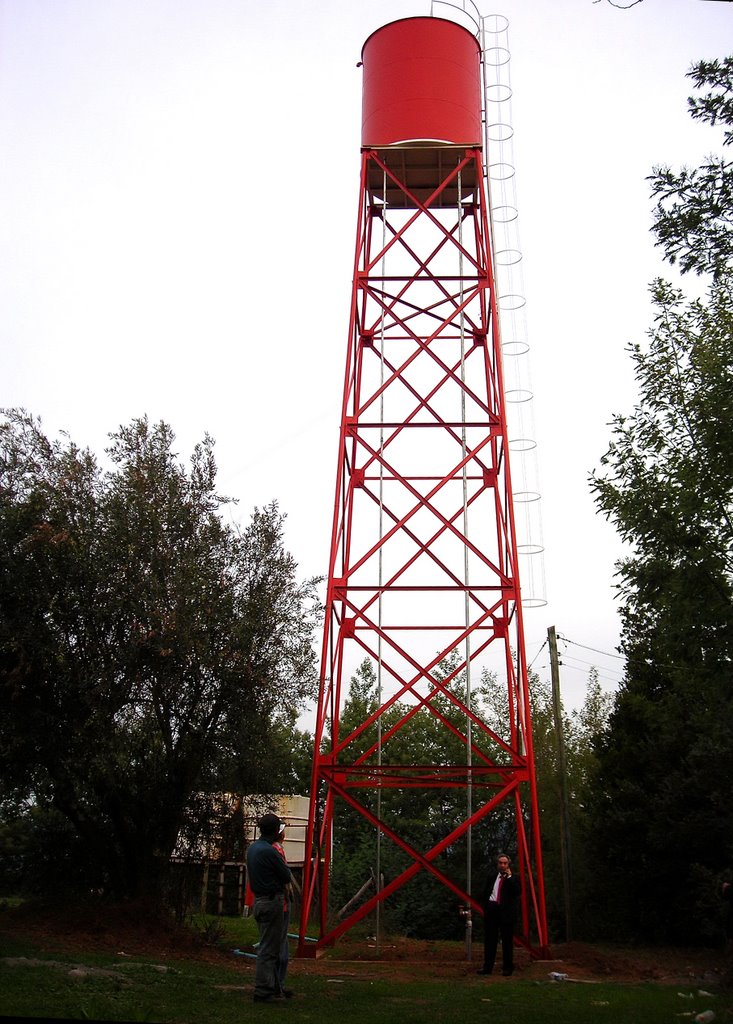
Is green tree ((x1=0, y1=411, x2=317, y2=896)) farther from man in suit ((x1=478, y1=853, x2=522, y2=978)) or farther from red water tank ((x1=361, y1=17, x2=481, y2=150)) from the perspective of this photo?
red water tank ((x1=361, y1=17, x2=481, y2=150))

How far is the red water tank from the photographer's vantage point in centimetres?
1652

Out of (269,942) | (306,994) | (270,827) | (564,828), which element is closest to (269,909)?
(269,942)

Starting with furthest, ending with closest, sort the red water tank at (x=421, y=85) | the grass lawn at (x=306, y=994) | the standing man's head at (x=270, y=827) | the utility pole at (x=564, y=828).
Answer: the utility pole at (x=564, y=828) → the red water tank at (x=421, y=85) → the standing man's head at (x=270, y=827) → the grass lawn at (x=306, y=994)

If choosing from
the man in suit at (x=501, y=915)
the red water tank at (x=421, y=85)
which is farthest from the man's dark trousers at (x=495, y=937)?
the red water tank at (x=421, y=85)

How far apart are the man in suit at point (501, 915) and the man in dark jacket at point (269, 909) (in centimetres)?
375

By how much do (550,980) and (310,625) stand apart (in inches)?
227

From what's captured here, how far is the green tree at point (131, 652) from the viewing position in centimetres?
1268

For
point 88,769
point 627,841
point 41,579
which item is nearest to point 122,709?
point 88,769

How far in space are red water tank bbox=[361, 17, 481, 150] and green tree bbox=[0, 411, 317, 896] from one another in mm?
5873

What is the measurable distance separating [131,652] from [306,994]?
500cm

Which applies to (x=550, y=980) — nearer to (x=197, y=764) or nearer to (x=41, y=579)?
(x=197, y=764)

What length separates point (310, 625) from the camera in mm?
15047

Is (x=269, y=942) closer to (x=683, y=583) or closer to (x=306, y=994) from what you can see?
(x=306, y=994)

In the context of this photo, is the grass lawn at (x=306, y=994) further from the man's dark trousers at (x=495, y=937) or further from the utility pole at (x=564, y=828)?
the utility pole at (x=564, y=828)
